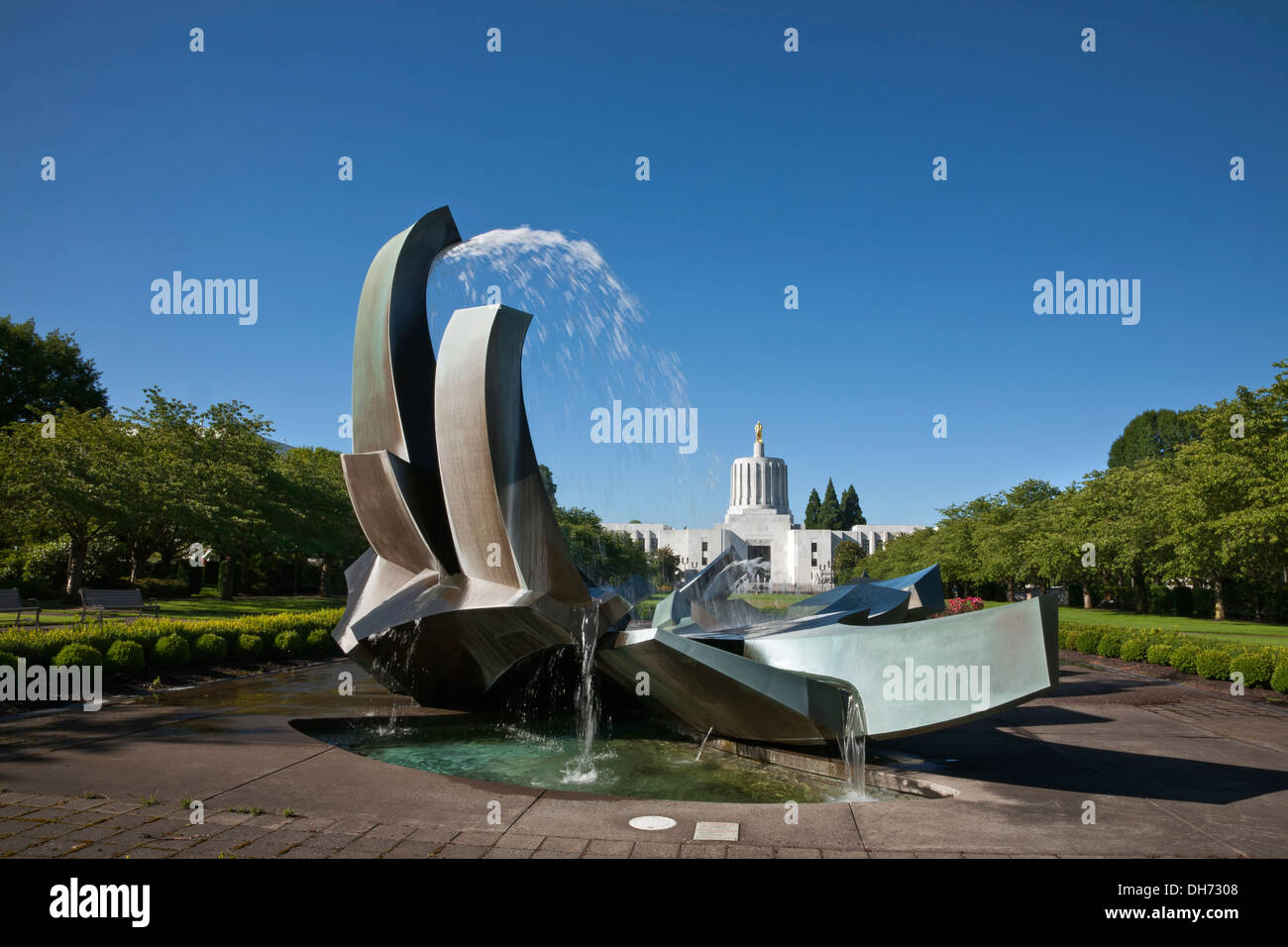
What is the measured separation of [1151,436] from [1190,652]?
6706cm

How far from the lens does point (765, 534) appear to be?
4461 inches

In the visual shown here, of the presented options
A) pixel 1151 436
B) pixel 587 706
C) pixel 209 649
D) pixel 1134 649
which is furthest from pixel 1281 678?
pixel 1151 436

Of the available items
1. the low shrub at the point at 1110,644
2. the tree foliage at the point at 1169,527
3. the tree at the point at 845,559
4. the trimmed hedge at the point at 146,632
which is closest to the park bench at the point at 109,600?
the trimmed hedge at the point at 146,632

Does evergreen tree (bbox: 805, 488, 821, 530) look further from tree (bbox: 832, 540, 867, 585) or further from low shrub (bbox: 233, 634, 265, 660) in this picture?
low shrub (bbox: 233, 634, 265, 660)

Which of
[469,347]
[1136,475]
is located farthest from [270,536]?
[1136,475]

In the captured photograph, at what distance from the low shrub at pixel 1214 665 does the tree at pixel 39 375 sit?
151 ft

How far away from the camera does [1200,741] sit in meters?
9.62

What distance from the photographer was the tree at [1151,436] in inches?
2813

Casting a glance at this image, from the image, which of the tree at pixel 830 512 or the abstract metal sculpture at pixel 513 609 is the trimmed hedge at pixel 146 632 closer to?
the abstract metal sculpture at pixel 513 609

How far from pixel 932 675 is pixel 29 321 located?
54.6 meters

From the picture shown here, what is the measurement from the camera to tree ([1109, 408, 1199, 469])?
234 feet

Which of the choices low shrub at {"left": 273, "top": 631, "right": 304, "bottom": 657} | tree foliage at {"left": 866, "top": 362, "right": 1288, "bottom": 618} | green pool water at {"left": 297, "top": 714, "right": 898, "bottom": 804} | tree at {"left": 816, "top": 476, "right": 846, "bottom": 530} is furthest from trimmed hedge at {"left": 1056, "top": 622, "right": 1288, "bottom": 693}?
tree at {"left": 816, "top": 476, "right": 846, "bottom": 530}

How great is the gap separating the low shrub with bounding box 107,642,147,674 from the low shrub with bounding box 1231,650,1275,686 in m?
17.9

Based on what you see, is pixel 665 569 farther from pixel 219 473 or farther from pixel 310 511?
pixel 219 473
